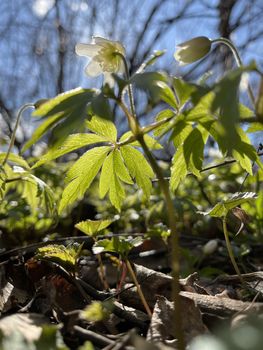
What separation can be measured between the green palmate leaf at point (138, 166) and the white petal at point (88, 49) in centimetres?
24

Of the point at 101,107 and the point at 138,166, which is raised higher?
the point at 101,107

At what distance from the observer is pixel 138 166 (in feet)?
3.93

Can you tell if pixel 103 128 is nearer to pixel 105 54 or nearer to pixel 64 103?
pixel 105 54

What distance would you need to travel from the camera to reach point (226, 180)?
3.12 metres

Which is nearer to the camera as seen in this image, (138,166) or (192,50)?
(192,50)

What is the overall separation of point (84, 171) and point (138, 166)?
0.14m

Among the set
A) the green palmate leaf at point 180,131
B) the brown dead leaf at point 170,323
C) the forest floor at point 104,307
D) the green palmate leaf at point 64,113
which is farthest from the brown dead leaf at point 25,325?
the green palmate leaf at point 180,131

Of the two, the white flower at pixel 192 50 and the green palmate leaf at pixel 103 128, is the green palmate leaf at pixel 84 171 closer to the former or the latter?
the green palmate leaf at pixel 103 128

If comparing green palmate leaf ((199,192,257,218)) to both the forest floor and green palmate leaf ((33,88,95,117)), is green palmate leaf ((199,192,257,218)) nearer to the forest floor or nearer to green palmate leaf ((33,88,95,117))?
the forest floor

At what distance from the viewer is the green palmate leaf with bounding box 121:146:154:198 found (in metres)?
1.18

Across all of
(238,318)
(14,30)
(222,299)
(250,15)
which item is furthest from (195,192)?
(14,30)

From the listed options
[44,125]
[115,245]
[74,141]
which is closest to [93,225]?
[115,245]

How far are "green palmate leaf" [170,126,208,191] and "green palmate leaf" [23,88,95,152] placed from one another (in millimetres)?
255

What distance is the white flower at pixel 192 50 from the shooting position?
966mm
